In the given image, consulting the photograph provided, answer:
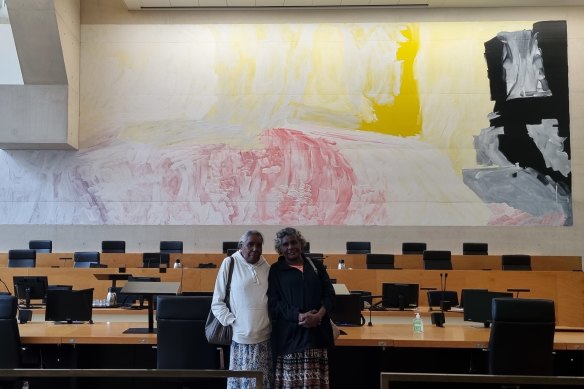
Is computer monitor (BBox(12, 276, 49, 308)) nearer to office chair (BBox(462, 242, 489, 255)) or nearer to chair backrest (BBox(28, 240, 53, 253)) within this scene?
chair backrest (BBox(28, 240, 53, 253))

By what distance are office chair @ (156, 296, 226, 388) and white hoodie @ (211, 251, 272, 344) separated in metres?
0.40

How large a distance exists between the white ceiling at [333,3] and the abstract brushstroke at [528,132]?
60cm

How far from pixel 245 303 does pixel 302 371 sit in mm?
554

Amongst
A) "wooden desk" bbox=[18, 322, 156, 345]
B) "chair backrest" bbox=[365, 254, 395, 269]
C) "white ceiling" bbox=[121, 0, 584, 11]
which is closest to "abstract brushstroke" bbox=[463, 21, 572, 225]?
"white ceiling" bbox=[121, 0, 584, 11]

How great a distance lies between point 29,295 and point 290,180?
6873 mm

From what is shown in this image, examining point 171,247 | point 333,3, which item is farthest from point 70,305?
point 333,3

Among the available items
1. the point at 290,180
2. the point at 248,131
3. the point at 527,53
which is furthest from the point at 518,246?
the point at 248,131

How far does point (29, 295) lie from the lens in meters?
7.98

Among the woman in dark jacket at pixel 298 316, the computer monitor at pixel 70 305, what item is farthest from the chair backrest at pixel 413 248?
the woman in dark jacket at pixel 298 316

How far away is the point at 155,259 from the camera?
39.4 feet

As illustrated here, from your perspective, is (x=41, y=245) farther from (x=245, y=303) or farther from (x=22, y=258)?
(x=245, y=303)

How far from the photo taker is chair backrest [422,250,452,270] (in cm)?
1163

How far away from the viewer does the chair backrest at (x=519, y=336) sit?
4547 millimetres

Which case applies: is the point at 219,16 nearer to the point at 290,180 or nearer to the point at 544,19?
the point at 290,180
